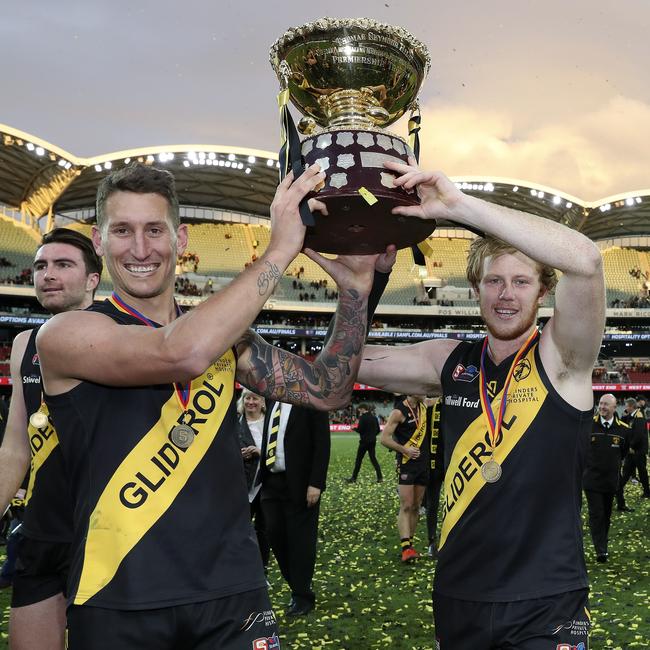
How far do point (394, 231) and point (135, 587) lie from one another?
1555 mm

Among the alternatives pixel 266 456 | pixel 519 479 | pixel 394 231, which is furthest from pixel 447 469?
pixel 266 456

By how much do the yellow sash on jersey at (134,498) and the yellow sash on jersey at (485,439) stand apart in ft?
3.59

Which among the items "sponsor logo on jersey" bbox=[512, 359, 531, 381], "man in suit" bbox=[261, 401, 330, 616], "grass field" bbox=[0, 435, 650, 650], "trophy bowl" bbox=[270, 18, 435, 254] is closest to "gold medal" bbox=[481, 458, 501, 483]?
"sponsor logo on jersey" bbox=[512, 359, 531, 381]

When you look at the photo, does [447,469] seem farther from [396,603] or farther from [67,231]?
[396,603]

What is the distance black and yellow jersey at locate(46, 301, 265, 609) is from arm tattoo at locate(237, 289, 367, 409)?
0.46m

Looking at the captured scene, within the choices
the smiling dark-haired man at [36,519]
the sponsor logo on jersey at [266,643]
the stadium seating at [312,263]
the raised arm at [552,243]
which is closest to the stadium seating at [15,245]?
the stadium seating at [312,263]

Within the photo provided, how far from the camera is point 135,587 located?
7.43 feet

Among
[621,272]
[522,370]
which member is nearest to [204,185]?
[621,272]

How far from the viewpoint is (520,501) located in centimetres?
288

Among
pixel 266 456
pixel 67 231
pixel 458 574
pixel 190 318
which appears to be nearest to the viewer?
pixel 190 318

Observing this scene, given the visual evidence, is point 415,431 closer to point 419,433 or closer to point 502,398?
point 419,433

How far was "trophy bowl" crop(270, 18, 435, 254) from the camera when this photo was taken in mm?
2676

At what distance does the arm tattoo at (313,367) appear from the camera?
2.99 m

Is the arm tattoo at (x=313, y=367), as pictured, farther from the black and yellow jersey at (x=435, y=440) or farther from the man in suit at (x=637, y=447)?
the man in suit at (x=637, y=447)
